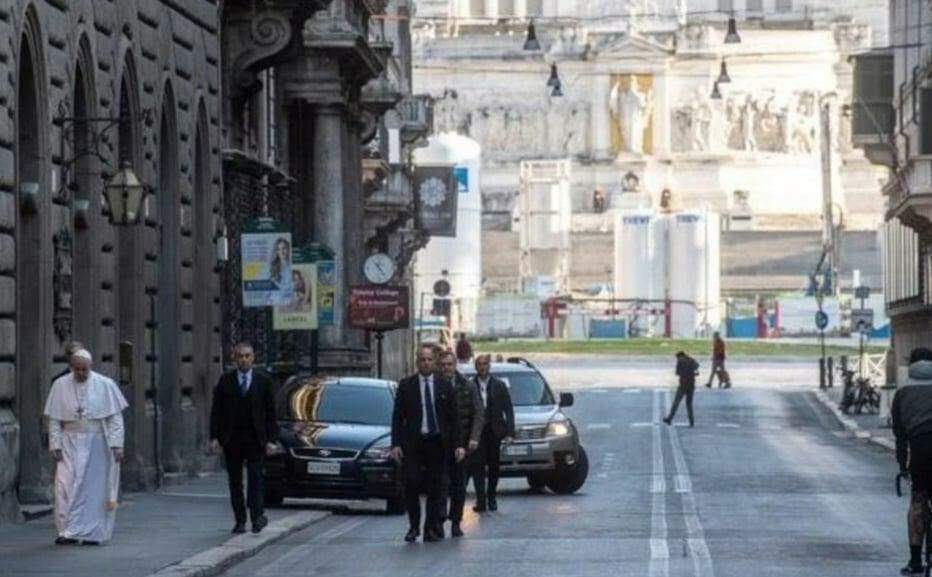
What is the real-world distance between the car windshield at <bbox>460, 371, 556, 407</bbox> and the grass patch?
234 ft

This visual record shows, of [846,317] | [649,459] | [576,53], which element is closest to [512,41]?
[576,53]

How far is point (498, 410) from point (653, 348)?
9016 cm

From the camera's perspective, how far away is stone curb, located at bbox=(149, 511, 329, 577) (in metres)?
27.1

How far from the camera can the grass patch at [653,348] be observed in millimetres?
122062

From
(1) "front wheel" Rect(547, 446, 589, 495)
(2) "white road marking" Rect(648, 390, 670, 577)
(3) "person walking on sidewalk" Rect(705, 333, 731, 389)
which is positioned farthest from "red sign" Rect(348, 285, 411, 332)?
(3) "person walking on sidewalk" Rect(705, 333, 731, 389)

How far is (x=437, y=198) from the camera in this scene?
334 feet

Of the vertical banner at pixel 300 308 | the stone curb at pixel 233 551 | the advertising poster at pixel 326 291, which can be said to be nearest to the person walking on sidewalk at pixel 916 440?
the stone curb at pixel 233 551

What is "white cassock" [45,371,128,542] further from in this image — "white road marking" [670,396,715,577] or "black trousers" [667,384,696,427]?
"black trousers" [667,384,696,427]

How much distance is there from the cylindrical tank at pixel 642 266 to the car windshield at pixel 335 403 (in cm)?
11263

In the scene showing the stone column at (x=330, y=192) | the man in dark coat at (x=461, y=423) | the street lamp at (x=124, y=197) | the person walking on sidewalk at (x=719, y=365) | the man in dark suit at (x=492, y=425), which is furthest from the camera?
the person walking on sidewalk at (x=719, y=365)

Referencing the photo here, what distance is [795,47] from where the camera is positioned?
180 meters

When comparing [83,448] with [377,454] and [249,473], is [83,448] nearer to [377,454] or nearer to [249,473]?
[249,473]

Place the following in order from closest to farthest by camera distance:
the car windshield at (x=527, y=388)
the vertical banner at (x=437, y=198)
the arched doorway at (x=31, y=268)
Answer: the arched doorway at (x=31, y=268) < the car windshield at (x=527, y=388) < the vertical banner at (x=437, y=198)

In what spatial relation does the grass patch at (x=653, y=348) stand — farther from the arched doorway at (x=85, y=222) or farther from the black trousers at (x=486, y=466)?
the arched doorway at (x=85, y=222)
